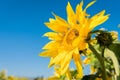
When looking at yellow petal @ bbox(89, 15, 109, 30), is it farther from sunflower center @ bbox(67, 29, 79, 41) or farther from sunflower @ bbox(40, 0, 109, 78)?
sunflower center @ bbox(67, 29, 79, 41)

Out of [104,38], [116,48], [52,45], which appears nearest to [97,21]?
[104,38]

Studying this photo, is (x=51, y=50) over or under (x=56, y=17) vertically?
under

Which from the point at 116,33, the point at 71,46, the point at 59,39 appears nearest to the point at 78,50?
the point at 71,46

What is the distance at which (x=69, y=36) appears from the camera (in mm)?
1403

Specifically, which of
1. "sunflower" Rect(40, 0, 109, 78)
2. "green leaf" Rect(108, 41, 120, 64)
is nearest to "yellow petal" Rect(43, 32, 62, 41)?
"sunflower" Rect(40, 0, 109, 78)

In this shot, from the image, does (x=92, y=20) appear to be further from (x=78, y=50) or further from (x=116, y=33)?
(x=116, y=33)

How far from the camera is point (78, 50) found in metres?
1.32

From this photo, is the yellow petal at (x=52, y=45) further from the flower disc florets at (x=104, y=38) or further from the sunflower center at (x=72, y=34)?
the flower disc florets at (x=104, y=38)

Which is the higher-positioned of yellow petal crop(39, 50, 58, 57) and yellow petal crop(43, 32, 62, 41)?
yellow petal crop(43, 32, 62, 41)

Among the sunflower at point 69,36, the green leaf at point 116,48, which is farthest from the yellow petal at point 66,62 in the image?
the green leaf at point 116,48

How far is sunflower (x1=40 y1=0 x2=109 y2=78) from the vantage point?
1.30 metres

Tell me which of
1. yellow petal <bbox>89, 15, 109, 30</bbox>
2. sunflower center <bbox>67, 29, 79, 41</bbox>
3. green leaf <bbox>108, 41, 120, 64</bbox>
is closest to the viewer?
yellow petal <bbox>89, 15, 109, 30</bbox>

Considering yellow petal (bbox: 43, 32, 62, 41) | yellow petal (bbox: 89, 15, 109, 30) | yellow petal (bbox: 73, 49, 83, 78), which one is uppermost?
yellow petal (bbox: 43, 32, 62, 41)

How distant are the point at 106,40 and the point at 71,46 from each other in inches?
5.2
